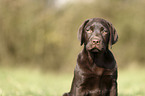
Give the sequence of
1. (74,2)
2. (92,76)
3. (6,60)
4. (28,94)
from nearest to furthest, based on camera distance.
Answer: (92,76), (28,94), (6,60), (74,2)

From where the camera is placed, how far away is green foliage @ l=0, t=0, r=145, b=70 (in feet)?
53.3

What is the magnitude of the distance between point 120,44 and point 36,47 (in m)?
6.47

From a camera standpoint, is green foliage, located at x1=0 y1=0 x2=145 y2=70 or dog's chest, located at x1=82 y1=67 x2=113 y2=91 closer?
dog's chest, located at x1=82 y1=67 x2=113 y2=91

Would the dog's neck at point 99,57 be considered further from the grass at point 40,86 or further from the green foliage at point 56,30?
the green foliage at point 56,30

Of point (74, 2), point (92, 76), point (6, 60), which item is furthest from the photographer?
point (74, 2)

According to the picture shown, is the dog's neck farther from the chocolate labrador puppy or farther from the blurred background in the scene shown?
the blurred background

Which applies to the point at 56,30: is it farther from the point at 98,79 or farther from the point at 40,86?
the point at 98,79

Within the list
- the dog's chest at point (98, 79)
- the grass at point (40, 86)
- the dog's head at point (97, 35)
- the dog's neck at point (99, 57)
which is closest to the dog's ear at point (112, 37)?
the dog's head at point (97, 35)

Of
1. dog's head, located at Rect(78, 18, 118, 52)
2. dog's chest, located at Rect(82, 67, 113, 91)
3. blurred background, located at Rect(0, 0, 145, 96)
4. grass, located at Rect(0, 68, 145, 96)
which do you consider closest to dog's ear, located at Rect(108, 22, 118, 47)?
dog's head, located at Rect(78, 18, 118, 52)

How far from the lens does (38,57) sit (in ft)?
55.4

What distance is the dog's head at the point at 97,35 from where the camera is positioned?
398 cm

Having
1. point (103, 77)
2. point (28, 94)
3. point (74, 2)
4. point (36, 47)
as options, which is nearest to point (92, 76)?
point (103, 77)

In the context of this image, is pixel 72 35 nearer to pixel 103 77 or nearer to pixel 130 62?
pixel 130 62

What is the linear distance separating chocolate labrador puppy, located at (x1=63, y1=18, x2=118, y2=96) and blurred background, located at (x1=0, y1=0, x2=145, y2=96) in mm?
11977
